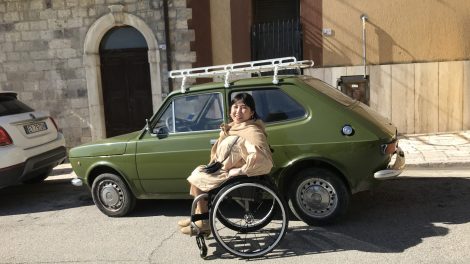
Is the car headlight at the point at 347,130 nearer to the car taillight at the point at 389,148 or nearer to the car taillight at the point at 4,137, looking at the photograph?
the car taillight at the point at 389,148

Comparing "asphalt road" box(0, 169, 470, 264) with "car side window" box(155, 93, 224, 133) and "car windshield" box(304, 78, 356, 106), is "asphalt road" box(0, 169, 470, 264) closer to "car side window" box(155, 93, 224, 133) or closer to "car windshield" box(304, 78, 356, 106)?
"car side window" box(155, 93, 224, 133)

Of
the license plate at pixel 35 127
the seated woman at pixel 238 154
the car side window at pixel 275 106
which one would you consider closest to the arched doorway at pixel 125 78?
the license plate at pixel 35 127

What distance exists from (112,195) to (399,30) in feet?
24.1

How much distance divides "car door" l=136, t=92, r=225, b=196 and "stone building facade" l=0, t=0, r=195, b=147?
216 inches

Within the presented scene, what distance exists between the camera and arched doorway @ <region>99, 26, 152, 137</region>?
11446 millimetres

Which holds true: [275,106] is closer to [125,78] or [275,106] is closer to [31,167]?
[31,167]

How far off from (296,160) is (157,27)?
696cm

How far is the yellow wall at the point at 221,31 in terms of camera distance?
433 inches

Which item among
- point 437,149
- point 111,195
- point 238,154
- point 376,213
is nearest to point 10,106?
point 111,195

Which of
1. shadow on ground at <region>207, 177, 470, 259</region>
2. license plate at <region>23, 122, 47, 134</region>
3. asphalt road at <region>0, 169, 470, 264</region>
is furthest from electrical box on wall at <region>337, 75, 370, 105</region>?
license plate at <region>23, 122, 47, 134</region>

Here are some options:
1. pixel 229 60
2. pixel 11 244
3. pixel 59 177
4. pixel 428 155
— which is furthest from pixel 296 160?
pixel 229 60

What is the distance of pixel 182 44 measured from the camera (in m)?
11.0

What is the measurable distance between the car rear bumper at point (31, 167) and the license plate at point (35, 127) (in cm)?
36

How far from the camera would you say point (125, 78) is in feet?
38.0
